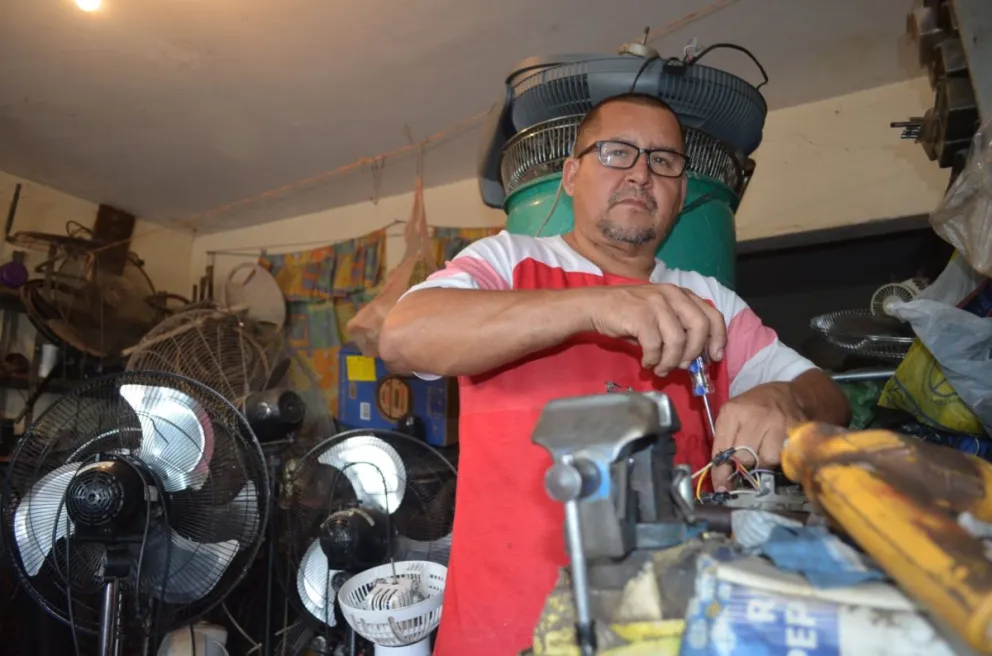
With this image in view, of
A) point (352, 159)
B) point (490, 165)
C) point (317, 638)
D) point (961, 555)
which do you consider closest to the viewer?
point (961, 555)

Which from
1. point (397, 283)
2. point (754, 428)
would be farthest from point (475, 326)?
point (397, 283)

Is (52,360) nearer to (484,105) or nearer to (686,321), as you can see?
(484,105)

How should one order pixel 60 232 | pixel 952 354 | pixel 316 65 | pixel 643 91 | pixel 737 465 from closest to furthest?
pixel 737 465 → pixel 952 354 → pixel 643 91 → pixel 316 65 → pixel 60 232

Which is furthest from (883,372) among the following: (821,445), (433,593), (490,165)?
(821,445)

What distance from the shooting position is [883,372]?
1609 millimetres

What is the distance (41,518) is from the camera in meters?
1.44

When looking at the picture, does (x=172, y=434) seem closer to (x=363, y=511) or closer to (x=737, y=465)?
(x=363, y=511)

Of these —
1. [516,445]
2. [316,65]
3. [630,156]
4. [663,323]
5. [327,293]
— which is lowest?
[516,445]

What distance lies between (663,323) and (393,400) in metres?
2.08

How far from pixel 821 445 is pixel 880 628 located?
5.1 inches

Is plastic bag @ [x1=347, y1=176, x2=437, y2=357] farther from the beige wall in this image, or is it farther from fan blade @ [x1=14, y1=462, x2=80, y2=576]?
the beige wall

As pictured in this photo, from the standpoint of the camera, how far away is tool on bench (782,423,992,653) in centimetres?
31

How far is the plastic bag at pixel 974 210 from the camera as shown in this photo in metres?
0.96

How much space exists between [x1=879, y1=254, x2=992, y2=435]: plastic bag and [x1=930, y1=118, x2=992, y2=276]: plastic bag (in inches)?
5.0
